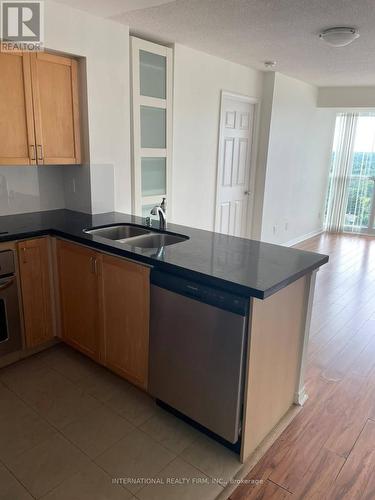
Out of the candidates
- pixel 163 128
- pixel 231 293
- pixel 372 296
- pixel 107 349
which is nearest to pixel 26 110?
pixel 163 128

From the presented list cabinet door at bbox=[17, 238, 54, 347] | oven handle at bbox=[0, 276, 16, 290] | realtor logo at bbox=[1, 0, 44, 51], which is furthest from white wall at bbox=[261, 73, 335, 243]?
oven handle at bbox=[0, 276, 16, 290]

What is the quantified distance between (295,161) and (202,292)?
4366 millimetres

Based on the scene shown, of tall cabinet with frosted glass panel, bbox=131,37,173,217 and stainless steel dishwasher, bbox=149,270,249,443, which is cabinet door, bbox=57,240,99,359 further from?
tall cabinet with frosted glass panel, bbox=131,37,173,217

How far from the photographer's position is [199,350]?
1.86 metres

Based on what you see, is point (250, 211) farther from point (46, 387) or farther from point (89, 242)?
point (46, 387)

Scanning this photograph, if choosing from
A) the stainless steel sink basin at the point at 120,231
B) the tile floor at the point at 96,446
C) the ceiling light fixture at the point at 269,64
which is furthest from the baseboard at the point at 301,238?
the tile floor at the point at 96,446

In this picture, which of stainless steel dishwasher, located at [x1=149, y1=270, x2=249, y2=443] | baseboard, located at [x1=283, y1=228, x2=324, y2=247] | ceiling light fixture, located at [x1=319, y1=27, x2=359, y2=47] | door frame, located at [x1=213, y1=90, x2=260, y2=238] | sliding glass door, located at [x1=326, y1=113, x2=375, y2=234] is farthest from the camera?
sliding glass door, located at [x1=326, y1=113, x2=375, y2=234]

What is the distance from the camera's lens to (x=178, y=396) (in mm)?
2035

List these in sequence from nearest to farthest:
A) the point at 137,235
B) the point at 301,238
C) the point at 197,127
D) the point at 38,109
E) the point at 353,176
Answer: the point at 38,109, the point at 137,235, the point at 197,127, the point at 301,238, the point at 353,176

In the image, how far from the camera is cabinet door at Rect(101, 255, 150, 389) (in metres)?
2.13

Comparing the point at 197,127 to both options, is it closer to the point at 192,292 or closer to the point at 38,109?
the point at 38,109

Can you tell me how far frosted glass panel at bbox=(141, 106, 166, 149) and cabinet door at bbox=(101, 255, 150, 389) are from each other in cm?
154

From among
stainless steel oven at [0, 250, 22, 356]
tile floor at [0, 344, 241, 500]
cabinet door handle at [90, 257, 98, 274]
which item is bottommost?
tile floor at [0, 344, 241, 500]

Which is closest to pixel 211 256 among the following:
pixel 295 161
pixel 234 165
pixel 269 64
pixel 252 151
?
pixel 234 165
